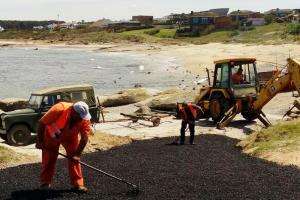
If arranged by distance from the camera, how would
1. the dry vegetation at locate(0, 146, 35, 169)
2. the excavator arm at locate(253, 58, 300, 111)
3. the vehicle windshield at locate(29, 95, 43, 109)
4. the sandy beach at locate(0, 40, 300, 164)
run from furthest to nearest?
the sandy beach at locate(0, 40, 300, 164) → the vehicle windshield at locate(29, 95, 43, 109) → the excavator arm at locate(253, 58, 300, 111) → the dry vegetation at locate(0, 146, 35, 169)

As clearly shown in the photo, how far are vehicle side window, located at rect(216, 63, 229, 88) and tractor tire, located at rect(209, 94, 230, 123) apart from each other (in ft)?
1.83

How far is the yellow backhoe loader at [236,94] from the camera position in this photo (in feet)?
74.2

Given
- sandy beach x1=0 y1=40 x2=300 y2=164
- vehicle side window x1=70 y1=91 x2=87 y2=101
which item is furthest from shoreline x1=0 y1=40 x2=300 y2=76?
vehicle side window x1=70 y1=91 x2=87 y2=101

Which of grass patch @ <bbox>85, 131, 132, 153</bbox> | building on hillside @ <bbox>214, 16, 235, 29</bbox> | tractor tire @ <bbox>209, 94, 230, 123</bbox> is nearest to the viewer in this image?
grass patch @ <bbox>85, 131, 132, 153</bbox>

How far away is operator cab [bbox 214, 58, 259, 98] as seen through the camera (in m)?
23.5

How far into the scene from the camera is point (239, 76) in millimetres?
23531

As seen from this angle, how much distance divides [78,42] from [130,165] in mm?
112677

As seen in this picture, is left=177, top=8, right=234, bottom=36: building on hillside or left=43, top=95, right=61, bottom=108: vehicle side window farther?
left=177, top=8, right=234, bottom=36: building on hillside

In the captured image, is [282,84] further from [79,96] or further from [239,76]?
[79,96]

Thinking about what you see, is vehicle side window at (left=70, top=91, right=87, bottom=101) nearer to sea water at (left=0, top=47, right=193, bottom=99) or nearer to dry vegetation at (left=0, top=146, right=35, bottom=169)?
dry vegetation at (left=0, top=146, right=35, bottom=169)

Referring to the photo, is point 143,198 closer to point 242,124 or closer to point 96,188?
point 96,188

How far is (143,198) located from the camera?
34.7ft

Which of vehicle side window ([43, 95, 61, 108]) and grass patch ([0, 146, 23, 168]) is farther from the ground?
vehicle side window ([43, 95, 61, 108])

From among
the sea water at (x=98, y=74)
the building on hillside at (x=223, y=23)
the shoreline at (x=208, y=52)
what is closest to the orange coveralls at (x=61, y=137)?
the shoreline at (x=208, y=52)
